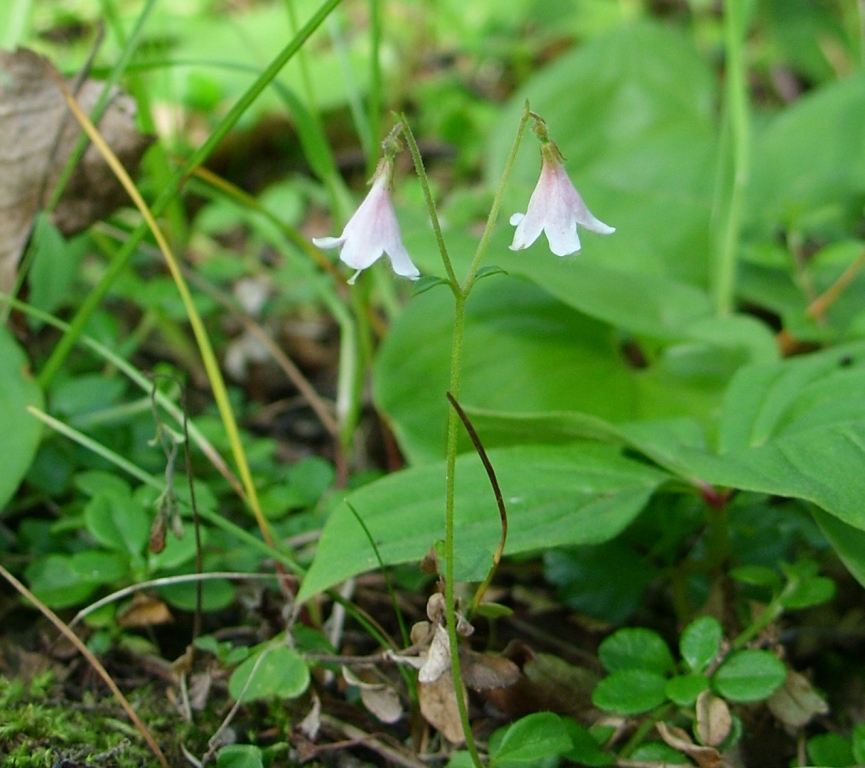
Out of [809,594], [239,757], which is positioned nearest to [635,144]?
[809,594]

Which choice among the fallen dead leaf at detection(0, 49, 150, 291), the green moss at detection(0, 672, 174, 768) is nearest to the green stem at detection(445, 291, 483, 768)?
the green moss at detection(0, 672, 174, 768)

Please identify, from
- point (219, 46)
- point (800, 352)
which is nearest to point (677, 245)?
point (800, 352)

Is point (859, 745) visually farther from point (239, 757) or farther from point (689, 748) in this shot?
point (239, 757)

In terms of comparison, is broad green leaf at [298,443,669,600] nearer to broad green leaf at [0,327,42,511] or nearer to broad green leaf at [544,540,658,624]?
broad green leaf at [544,540,658,624]

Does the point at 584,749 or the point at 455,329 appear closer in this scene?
the point at 455,329

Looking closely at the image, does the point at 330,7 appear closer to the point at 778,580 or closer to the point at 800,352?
the point at 778,580

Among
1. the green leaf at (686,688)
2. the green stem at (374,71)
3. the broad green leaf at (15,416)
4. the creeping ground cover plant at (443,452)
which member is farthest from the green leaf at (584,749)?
the green stem at (374,71)
